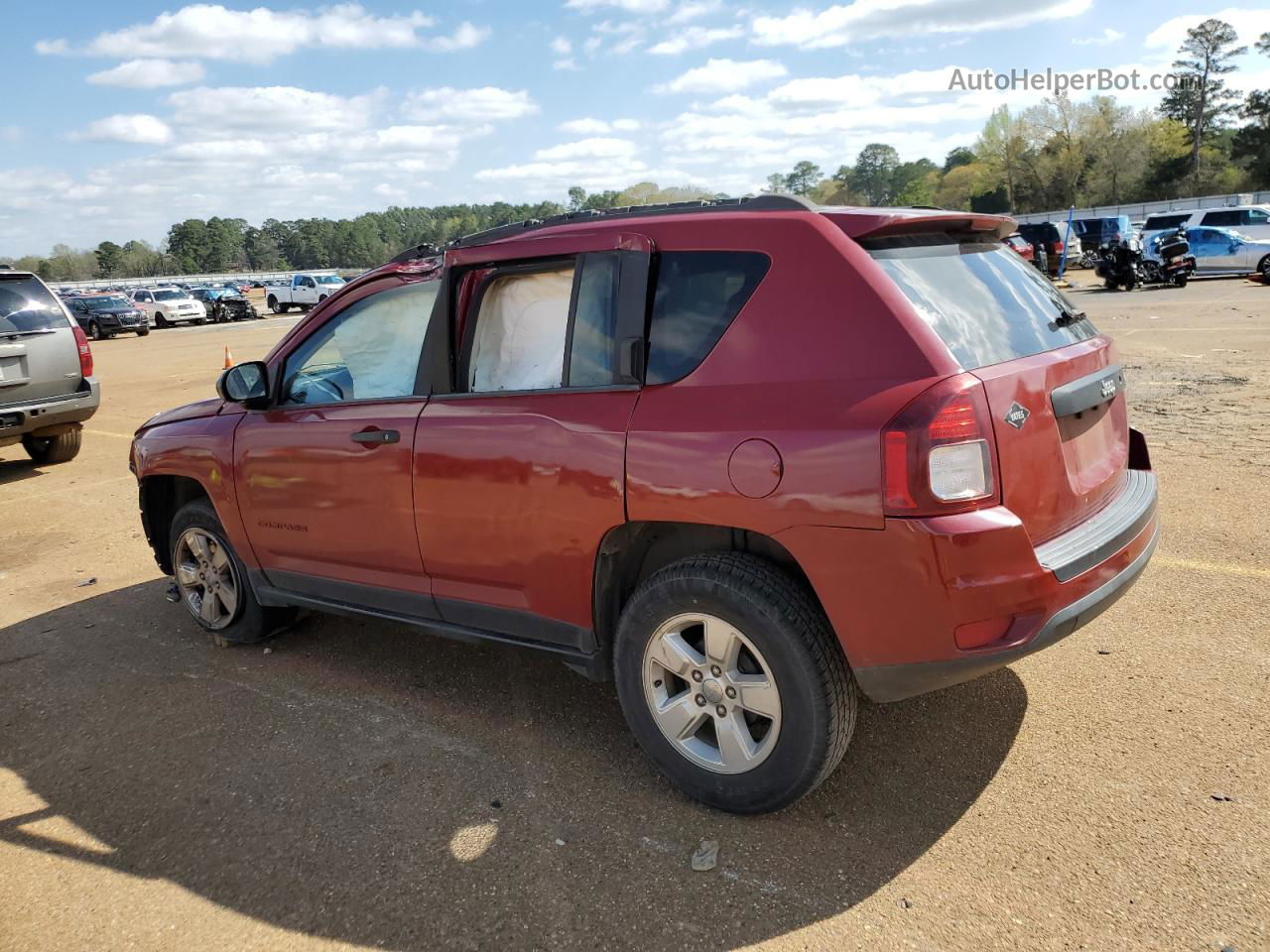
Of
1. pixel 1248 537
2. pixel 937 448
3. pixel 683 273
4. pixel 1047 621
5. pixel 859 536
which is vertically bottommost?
pixel 1248 537

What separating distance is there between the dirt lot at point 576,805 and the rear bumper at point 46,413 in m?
4.75

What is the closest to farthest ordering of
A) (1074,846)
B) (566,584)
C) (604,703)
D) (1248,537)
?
(1074,846) < (566,584) < (604,703) < (1248,537)

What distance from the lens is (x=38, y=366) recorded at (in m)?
8.95

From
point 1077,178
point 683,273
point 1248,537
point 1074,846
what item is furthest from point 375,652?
point 1077,178

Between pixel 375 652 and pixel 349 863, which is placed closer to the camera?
pixel 349 863

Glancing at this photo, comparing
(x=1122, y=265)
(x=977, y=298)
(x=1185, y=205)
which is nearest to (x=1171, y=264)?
(x=1122, y=265)

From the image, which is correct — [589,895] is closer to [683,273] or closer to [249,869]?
[249,869]

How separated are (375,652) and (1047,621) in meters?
3.17

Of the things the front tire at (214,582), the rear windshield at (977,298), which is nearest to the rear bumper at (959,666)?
the rear windshield at (977,298)

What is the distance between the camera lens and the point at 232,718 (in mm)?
3955

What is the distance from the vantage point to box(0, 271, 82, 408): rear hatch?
28.7 feet

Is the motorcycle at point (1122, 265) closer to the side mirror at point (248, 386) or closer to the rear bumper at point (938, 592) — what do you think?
the rear bumper at point (938, 592)

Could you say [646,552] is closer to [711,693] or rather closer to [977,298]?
[711,693]

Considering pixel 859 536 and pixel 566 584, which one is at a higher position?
pixel 859 536
